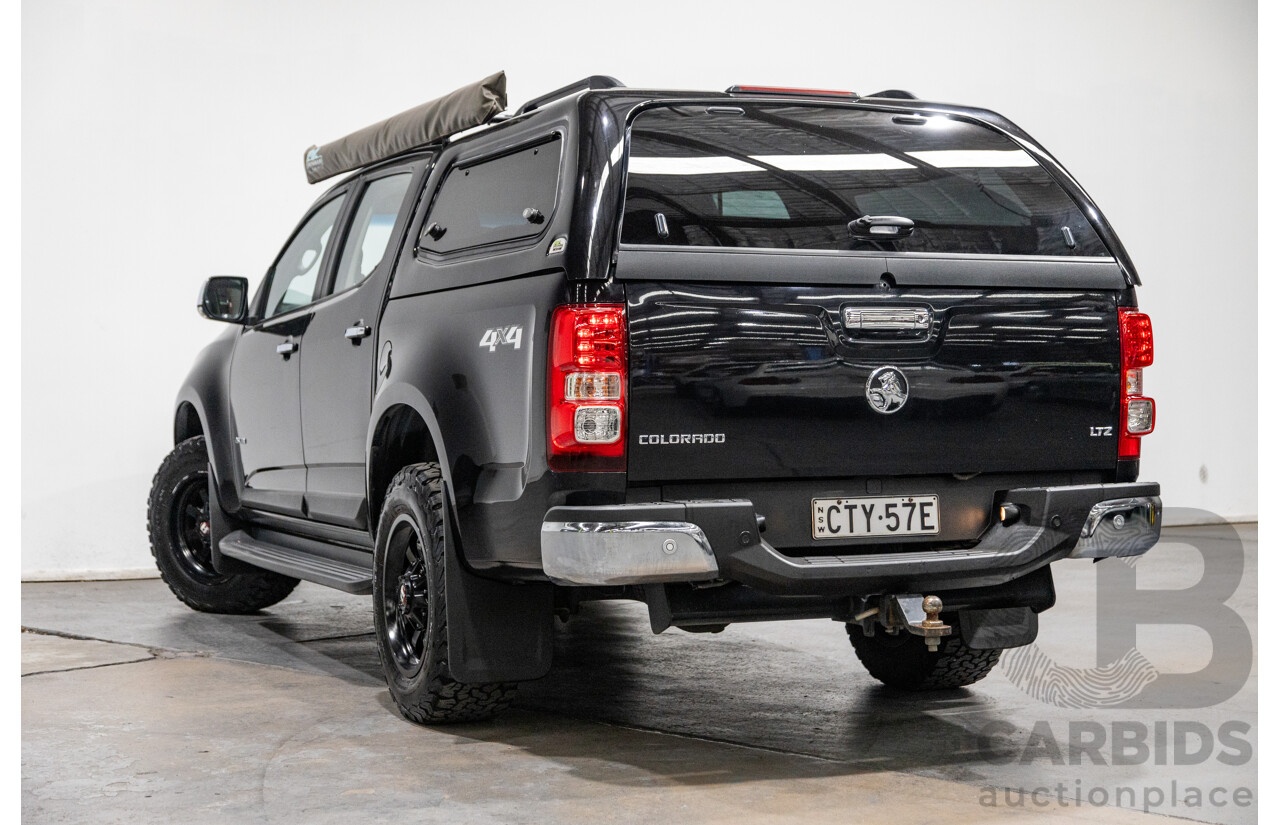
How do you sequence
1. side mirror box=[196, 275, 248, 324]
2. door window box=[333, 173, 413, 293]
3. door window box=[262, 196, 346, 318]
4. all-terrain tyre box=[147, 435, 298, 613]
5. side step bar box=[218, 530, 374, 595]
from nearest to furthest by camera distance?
side step bar box=[218, 530, 374, 595]
door window box=[333, 173, 413, 293]
door window box=[262, 196, 346, 318]
side mirror box=[196, 275, 248, 324]
all-terrain tyre box=[147, 435, 298, 613]

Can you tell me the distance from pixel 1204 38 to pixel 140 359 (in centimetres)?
837

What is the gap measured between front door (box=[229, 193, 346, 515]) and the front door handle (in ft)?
1.84

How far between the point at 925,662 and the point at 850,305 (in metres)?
1.74

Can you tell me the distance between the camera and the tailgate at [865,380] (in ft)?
12.0

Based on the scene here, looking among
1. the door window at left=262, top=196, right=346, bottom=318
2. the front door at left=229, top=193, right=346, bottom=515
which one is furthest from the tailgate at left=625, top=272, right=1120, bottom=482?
the door window at left=262, top=196, right=346, bottom=318

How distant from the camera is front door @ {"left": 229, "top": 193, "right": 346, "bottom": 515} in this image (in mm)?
5723

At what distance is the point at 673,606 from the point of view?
12.3 ft

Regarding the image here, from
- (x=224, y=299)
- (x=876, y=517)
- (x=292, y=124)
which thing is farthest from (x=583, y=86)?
(x=292, y=124)

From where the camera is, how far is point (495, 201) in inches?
175

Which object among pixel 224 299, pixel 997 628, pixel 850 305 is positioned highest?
pixel 224 299

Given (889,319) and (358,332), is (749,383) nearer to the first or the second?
(889,319)

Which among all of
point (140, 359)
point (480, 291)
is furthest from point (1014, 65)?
point (480, 291)

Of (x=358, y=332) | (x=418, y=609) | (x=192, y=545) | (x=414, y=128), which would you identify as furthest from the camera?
(x=192, y=545)

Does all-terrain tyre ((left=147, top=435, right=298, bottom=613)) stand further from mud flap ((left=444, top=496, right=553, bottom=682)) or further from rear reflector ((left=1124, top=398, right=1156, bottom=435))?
rear reflector ((left=1124, top=398, right=1156, bottom=435))
